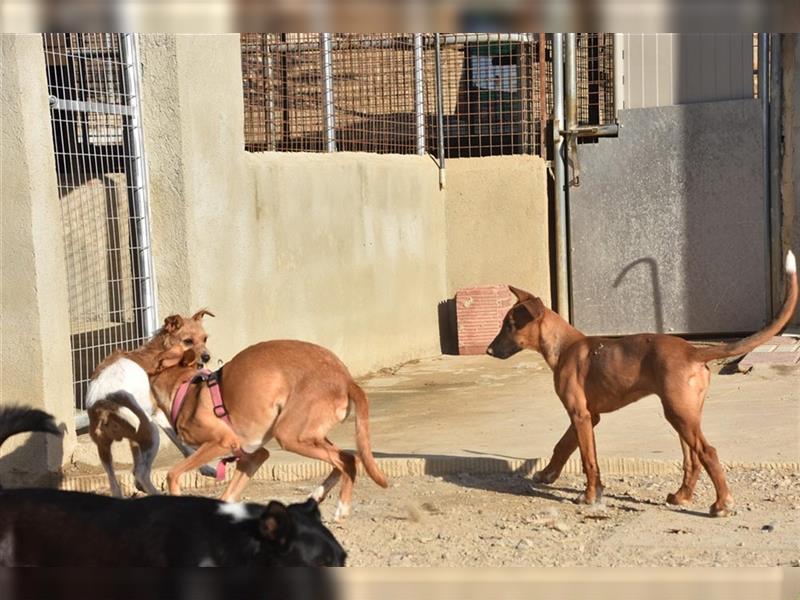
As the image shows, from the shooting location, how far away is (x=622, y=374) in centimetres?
638

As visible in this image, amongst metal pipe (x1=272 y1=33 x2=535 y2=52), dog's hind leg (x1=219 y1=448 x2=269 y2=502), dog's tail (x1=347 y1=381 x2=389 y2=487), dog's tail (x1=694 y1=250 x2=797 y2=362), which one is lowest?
dog's hind leg (x1=219 y1=448 x2=269 y2=502)

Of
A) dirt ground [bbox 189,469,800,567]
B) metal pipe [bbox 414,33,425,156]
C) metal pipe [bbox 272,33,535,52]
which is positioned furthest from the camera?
metal pipe [bbox 414,33,425,156]

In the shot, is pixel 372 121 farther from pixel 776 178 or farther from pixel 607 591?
pixel 607 591

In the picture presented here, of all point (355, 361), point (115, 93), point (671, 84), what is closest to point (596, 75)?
point (671, 84)

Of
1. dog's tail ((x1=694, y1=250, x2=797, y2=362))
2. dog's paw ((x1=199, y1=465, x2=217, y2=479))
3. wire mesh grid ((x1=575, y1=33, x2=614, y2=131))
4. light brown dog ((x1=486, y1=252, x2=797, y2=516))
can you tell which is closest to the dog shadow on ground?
light brown dog ((x1=486, y1=252, x2=797, y2=516))

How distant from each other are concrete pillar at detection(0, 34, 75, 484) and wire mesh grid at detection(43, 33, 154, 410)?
3.09ft

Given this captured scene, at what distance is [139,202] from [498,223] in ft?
17.3

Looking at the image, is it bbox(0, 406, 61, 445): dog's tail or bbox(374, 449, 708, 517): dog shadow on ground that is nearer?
bbox(0, 406, 61, 445): dog's tail

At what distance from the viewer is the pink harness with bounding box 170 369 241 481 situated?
630cm

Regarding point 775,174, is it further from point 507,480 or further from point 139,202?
point 139,202

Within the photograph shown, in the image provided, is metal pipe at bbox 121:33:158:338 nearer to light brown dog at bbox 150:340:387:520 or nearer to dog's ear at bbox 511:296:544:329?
light brown dog at bbox 150:340:387:520

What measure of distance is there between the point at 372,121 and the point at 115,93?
13.5 ft

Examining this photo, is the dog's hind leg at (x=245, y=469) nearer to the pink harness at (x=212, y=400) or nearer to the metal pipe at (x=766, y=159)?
the pink harness at (x=212, y=400)

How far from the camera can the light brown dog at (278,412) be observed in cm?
622
